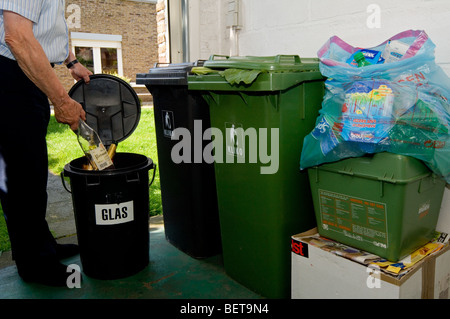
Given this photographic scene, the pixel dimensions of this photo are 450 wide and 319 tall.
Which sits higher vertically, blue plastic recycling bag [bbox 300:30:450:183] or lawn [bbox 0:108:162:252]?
blue plastic recycling bag [bbox 300:30:450:183]

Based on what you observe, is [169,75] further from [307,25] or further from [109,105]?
[307,25]

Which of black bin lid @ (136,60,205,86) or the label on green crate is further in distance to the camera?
black bin lid @ (136,60,205,86)

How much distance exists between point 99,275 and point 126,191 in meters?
0.57

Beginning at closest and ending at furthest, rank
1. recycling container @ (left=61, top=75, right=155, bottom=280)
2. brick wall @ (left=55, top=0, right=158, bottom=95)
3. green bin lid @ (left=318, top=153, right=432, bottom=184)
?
1. green bin lid @ (left=318, top=153, right=432, bottom=184)
2. recycling container @ (left=61, top=75, right=155, bottom=280)
3. brick wall @ (left=55, top=0, right=158, bottom=95)

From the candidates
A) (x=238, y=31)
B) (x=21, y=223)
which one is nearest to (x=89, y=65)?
(x=238, y=31)

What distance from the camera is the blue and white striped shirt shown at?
1750mm

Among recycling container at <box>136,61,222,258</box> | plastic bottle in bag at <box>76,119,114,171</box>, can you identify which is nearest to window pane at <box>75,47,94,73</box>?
recycling container at <box>136,61,222,258</box>

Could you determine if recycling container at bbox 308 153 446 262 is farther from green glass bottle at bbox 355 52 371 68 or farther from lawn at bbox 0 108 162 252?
lawn at bbox 0 108 162 252

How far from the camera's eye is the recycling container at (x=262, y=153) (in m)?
1.82

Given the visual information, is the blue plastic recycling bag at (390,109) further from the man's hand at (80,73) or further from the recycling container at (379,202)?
the man's hand at (80,73)

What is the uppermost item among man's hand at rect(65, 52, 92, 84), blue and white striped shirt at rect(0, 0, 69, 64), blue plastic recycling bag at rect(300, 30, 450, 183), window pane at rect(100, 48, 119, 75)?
window pane at rect(100, 48, 119, 75)

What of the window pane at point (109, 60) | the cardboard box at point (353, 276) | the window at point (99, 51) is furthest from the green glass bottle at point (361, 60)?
the window pane at point (109, 60)

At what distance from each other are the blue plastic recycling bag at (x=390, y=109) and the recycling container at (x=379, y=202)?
50 mm
